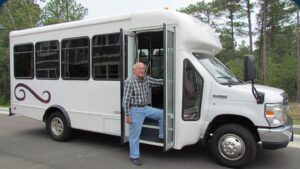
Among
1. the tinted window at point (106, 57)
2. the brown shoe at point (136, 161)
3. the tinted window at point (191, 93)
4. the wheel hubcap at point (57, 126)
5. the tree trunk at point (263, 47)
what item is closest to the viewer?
the tinted window at point (191, 93)

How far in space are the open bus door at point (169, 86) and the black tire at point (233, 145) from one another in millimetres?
765

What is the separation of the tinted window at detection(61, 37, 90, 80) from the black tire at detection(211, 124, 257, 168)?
317 cm

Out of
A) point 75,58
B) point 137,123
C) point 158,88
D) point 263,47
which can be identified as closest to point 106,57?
point 75,58

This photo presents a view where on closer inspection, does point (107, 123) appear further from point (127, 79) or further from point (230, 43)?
point (230, 43)

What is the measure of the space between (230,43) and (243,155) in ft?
94.7

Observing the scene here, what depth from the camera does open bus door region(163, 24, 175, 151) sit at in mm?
6277

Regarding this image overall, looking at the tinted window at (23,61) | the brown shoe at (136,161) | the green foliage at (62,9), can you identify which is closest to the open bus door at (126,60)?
the brown shoe at (136,161)

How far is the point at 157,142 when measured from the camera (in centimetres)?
664

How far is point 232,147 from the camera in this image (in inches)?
241

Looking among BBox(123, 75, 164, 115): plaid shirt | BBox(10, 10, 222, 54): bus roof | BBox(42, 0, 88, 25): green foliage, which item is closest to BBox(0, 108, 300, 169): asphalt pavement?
BBox(123, 75, 164, 115): plaid shirt

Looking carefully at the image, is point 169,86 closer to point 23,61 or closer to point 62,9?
point 23,61

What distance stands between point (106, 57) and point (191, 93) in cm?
208

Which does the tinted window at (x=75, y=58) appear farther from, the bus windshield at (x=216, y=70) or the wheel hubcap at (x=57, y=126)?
the bus windshield at (x=216, y=70)

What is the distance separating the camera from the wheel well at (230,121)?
6203mm
